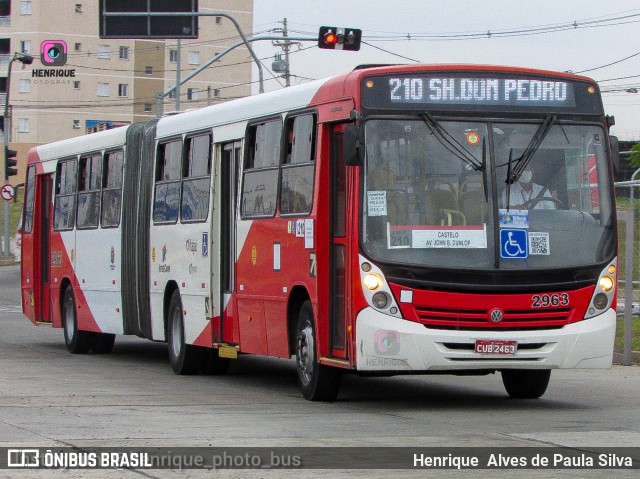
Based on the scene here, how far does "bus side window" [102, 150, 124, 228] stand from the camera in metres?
21.8

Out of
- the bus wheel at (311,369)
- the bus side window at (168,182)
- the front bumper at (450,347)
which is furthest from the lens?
the bus side window at (168,182)

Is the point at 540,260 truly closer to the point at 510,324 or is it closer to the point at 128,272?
the point at 510,324

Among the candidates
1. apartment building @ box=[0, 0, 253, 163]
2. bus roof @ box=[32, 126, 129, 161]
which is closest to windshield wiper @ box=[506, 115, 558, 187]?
bus roof @ box=[32, 126, 129, 161]

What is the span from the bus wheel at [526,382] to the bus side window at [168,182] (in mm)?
5626

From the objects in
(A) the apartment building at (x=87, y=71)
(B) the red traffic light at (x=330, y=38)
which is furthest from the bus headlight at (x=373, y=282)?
(A) the apartment building at (x=87, y=71)

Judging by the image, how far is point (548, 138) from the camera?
46.0 ft

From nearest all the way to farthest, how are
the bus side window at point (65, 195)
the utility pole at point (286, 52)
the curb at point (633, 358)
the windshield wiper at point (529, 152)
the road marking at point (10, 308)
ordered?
the windshield wiper at point (529, 152)
the curb at point (633, 358)
the bus side window at point (65, 195)
the road marking at point (10, 308)
the utility pole at point (286, 52)

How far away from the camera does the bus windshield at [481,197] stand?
13.5 metres

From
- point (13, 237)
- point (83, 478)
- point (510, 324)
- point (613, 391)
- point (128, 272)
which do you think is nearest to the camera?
point (83, 478)

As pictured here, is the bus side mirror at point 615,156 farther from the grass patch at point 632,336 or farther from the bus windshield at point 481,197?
the grass patch at point 632,336

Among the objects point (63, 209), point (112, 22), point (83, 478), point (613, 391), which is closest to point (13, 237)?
point (112, 22)

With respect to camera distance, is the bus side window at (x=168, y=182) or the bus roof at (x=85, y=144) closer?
the bus side window at (x=168, y=182)

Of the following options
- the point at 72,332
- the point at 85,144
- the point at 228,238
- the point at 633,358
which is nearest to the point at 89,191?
the point at 85,144

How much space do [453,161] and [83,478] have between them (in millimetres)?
5702
